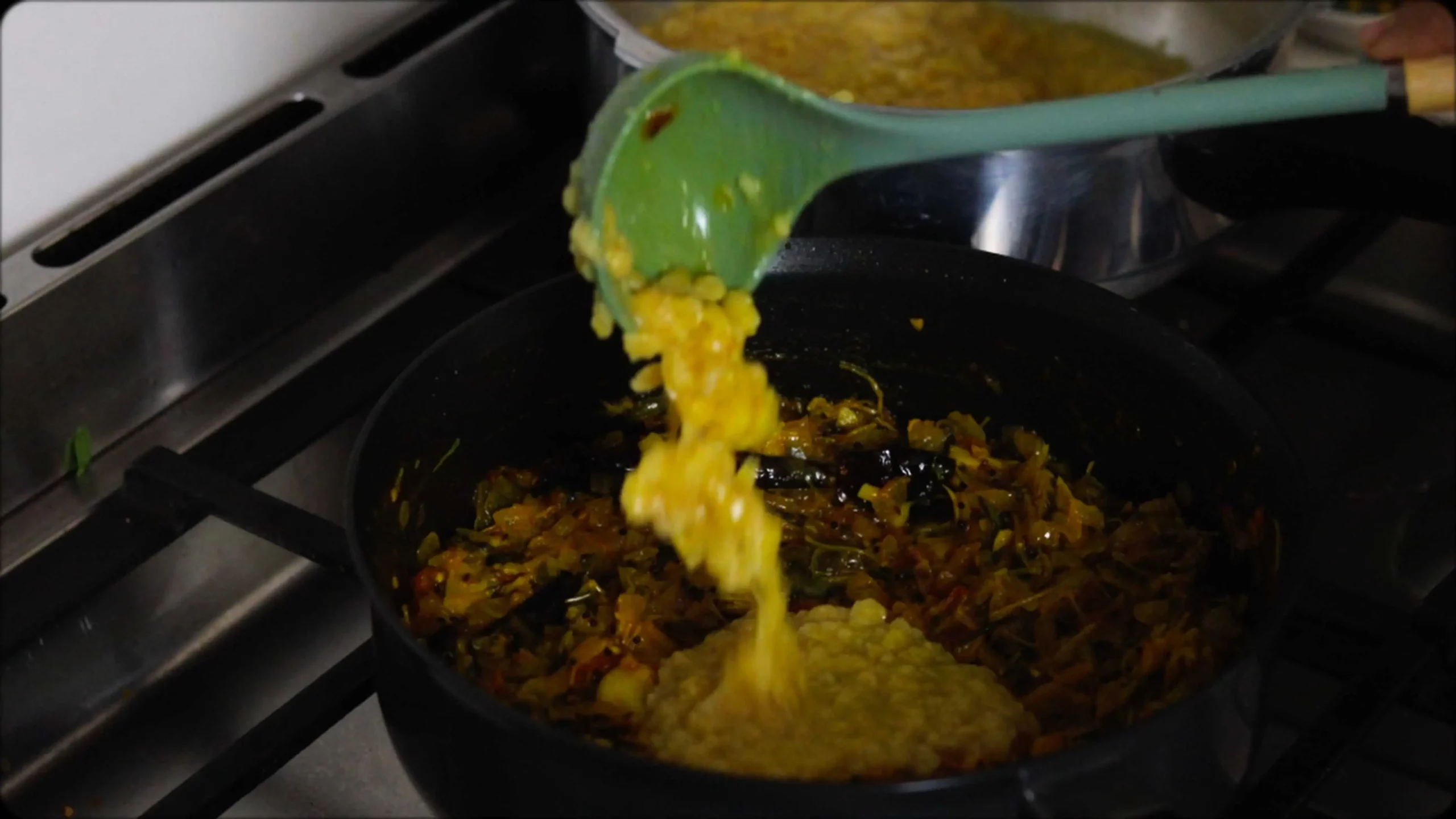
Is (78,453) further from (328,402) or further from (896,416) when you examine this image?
(896,416)

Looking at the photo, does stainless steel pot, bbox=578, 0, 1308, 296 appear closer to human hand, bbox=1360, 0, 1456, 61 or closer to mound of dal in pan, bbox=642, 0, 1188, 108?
human hand, bbox=1360, 0, 1456, 61

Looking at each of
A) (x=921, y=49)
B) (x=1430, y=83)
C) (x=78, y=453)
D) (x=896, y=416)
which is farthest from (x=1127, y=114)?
(x=78, y=453)

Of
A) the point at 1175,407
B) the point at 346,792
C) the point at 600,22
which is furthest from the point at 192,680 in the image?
the point at 1175,407

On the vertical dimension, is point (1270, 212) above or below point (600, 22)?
below

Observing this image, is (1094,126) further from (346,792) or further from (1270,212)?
(346,792)

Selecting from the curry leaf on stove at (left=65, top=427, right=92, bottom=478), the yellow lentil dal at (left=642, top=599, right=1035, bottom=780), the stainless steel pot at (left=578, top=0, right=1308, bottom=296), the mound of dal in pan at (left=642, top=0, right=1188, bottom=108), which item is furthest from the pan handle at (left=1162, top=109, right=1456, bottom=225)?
the curry leaf on stove at (left=65, top=427, right=92, bottom=478)

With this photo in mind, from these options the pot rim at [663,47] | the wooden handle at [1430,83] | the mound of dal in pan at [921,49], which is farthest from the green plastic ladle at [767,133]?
the mound of dal in pan at [921,49]
